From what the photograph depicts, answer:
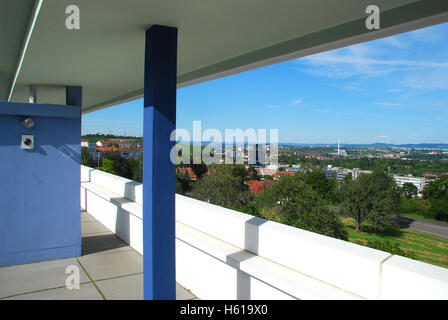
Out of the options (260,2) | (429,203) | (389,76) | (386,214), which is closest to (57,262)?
(260,2)

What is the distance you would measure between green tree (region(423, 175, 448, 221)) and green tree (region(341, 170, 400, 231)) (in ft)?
15.1


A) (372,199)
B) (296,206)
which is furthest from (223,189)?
(372,199)

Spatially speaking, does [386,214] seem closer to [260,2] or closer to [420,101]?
[260,2]

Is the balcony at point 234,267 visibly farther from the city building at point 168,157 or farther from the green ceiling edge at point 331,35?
the green ceiling edge at point 331,35

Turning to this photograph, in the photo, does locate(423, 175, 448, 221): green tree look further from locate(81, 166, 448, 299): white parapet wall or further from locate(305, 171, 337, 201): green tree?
locate(81, 166, 448, 299): white parapet wall

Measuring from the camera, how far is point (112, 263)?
3535 millimetres

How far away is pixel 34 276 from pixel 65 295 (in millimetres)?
657

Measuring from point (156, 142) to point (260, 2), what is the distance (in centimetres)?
105

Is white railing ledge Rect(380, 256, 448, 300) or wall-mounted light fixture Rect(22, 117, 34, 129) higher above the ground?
wall-mounted light fixture Rect(22, 117, 34, 129)

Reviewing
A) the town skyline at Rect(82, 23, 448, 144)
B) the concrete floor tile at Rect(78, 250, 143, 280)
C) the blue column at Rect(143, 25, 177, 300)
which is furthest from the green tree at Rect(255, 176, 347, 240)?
the blue column at Rect(143, 25, 177, 300)

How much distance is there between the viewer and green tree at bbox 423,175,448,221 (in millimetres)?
13090

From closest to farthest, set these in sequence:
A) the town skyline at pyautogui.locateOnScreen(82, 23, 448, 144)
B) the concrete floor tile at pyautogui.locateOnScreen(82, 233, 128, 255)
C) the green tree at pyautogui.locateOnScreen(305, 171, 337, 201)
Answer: the concrete floor tile at pyautogui.locateOnScreen(82, 233, 128, 255) < the green tree at pyautogui.locateOnScreen(305, 171, 337, 201) < the town skyline at pyautogui.locateOnScreen(82, 23, 448, 144)

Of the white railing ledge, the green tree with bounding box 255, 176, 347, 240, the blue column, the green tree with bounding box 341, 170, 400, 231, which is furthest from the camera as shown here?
the green tree with bounding box 255, 176, 347, 240
